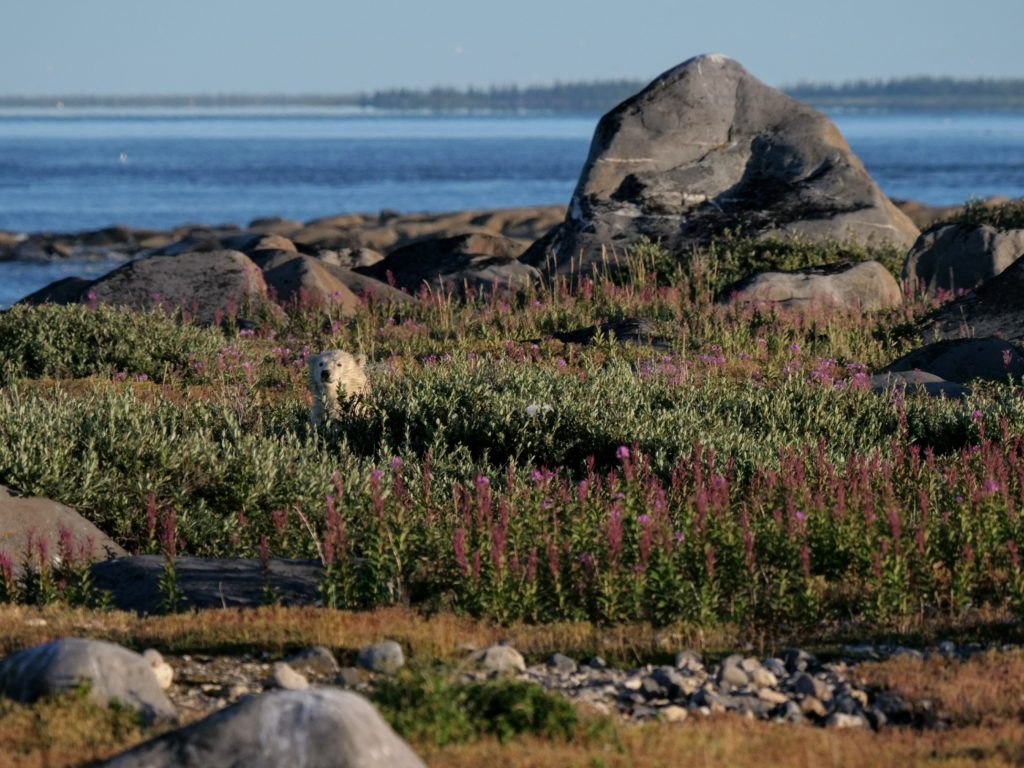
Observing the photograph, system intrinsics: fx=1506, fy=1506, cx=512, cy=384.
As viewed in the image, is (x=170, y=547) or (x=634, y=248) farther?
(x=634, y=248)

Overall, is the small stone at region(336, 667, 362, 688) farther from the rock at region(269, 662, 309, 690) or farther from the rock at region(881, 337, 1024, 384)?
the rock at region(881, 337, 1024, 384)

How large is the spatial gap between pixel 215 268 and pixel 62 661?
15.2 metres

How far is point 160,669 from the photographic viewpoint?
6652 millimetres

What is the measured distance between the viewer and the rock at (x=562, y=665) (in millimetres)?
6957

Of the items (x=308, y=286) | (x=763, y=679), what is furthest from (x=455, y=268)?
(x=763, y=679)

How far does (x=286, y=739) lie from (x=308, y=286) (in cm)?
1556

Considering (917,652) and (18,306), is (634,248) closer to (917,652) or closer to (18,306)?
(18,306)

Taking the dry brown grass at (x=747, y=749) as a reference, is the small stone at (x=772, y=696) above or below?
below

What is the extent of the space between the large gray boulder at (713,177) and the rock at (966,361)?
7.20 meters

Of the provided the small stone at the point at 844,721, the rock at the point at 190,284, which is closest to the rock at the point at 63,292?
the rock at the point at 190,284

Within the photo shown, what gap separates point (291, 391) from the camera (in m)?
15.1

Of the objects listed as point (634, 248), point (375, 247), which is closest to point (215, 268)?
point (634, 248)

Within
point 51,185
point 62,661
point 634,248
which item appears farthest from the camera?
point 51,185

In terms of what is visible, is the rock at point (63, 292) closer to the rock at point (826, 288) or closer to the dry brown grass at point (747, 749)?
the rock at point (826, 288)
